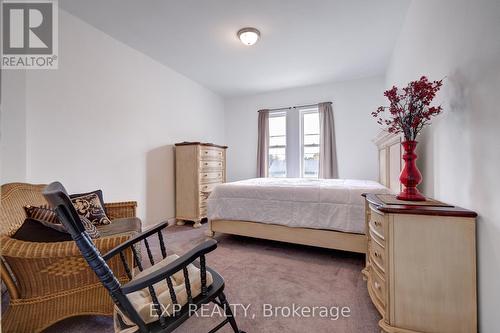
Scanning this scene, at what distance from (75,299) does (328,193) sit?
7.73 feet

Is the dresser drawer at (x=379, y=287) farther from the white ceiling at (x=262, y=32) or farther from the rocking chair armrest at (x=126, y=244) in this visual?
the white ceiling at (x=262, y=32)

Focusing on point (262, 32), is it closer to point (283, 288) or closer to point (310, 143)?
point (310, 143)

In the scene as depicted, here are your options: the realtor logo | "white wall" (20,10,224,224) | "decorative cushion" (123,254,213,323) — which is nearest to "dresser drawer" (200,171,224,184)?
"white wall" (20,10,224,224)

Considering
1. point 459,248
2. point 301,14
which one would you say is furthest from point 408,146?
point 301,14

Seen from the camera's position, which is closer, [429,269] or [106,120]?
[429,269]

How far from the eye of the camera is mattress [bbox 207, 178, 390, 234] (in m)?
2.33

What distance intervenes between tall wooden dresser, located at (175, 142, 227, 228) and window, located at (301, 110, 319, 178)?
230 cm

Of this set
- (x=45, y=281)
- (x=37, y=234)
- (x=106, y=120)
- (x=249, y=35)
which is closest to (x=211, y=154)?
(x=106, y=120)

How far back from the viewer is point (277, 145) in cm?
534

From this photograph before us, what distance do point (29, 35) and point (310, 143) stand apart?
4.72 metres

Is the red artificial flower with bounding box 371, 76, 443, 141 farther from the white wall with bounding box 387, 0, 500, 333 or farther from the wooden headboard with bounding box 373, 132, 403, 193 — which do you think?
the wooden headboard with bounding box 373, 132, 403, 193

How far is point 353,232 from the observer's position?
2.28m

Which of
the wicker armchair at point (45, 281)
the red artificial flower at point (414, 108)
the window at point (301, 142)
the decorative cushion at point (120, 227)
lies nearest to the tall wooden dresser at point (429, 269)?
the red artificial flower at point (414, 108)

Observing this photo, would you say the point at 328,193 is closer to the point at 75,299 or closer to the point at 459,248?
the point at 459,248
